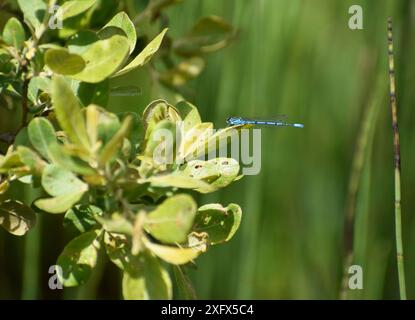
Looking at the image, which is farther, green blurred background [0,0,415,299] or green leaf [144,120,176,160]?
green blurred background [0,0,415,299]

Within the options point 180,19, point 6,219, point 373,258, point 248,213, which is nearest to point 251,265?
point 248,213

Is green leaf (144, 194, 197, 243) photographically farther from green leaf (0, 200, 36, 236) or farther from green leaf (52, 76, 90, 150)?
green leaf (0, 200, 36, 236)

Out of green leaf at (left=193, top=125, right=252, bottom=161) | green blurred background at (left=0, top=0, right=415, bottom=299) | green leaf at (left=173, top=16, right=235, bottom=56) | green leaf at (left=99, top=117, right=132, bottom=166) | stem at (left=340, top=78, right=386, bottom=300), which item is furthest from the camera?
green blurred background at (left=0, top=0, right=415, bottom=299)

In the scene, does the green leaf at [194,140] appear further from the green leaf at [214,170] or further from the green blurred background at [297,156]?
the green blurred background at [297,156]

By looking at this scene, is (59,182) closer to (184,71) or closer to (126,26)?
(126,26)

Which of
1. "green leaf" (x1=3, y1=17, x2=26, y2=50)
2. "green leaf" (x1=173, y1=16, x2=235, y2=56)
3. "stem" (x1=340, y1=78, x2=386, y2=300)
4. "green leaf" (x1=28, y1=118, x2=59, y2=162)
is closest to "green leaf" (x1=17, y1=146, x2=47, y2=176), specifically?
"green leaf" (x1=28, y1=118, x2=59, y2=162)

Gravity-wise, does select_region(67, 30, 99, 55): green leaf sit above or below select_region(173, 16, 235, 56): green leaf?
below
